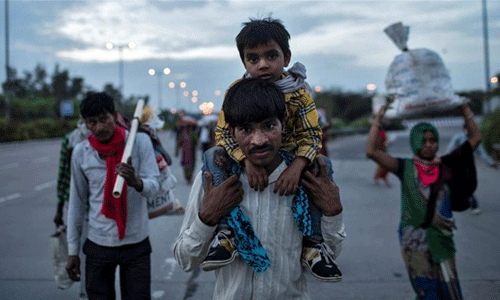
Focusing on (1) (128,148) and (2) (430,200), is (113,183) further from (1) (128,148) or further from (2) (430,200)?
(2) (430,200)

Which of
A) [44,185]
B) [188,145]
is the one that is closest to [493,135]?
[188,145]

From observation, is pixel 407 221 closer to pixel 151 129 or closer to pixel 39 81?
pixel 151 129

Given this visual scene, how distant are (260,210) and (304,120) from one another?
0.43 m

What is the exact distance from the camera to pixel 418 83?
15.0 feet

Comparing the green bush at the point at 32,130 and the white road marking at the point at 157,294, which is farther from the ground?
the green bush at the point at 32,130

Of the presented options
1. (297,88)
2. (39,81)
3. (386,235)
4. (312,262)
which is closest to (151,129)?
(297,88)

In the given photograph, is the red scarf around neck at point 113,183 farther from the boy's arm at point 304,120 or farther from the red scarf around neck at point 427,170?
the red scarf around neck at point 427,170

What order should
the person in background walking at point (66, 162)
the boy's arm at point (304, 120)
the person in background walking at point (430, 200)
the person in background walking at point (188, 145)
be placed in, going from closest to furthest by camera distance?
the boy's arm at point (304, 120) → the person in background walking at point (430, 200) → the person in background walking at point (66, 162) → the person in background walking at point (188, 145)

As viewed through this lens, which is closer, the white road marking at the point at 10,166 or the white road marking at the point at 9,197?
the white road marking at the point at 9,197

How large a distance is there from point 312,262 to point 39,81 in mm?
73620

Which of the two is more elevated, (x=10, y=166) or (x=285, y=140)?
(x=285, y=140)

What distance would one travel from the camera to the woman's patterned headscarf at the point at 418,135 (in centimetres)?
448

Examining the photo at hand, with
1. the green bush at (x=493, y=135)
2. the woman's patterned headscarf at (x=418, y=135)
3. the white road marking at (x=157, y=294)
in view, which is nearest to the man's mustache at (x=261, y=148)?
the woman's patterned headscarf at (x=418, y=135)

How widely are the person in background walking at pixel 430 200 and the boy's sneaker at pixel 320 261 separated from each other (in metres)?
2.20
